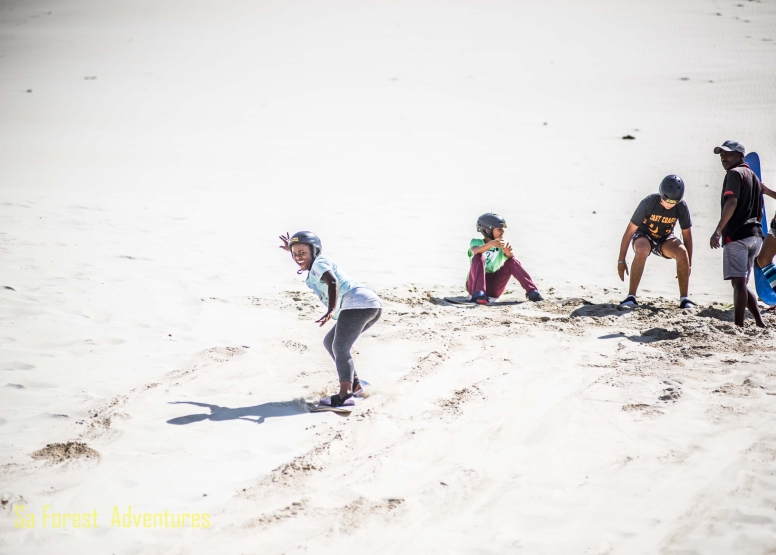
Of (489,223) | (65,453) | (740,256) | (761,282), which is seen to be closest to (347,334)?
(65,453)

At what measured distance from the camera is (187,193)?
496 inches

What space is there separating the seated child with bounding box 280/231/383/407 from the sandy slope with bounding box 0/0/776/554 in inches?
12.0

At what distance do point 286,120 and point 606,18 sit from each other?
23.6m

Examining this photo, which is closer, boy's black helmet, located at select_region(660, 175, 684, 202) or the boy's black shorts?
boy's black helmet, located at select_region(660, 175, 684, 202)

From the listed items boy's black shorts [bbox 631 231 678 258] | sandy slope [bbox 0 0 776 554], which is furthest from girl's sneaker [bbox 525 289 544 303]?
boy's black shorts [bbox 631 231 678 258]

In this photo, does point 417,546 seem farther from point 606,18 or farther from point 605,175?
point 606,18

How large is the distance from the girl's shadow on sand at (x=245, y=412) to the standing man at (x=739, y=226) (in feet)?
14.2

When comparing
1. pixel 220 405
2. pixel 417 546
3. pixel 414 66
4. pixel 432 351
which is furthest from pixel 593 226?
pixel 414 66

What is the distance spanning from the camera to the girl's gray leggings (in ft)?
16.4

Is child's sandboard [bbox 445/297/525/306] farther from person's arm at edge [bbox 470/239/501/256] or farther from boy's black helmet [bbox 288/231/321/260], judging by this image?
boy's black helmet [bbox 288/231/321/260]

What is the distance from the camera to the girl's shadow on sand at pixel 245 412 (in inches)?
183

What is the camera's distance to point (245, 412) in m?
4.81

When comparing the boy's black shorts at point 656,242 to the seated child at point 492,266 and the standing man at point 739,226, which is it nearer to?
the standing man at point 739,226

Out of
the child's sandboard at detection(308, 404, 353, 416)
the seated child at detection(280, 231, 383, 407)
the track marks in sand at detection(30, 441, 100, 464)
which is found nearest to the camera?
the track marks in sand at detection(30, 441, 100, 464)
